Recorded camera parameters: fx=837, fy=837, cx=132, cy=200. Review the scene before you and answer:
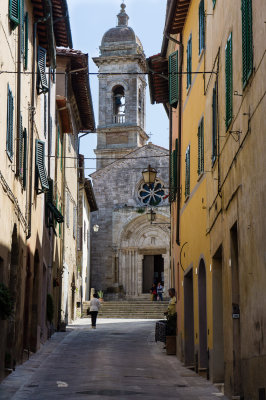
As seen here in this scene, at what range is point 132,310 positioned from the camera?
42.8m

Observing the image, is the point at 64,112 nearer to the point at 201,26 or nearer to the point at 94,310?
the point at 94,310

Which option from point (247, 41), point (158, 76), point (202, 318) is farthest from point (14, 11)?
point (158, 76)

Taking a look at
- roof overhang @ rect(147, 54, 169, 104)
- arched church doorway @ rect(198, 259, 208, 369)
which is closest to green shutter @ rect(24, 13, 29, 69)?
arched church doorway @ rect(198, 259, 208, 369)

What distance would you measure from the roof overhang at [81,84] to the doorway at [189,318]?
861cm

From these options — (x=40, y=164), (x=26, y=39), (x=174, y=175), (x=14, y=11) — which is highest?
(x=26, y=39)

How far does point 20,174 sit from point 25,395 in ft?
16.6

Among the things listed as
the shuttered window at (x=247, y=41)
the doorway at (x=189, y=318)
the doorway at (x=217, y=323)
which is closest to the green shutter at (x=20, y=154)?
the doorway at (x=217, y=323)

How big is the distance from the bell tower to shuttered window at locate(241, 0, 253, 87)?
152 feet

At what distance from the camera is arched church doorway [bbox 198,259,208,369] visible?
1622 centimetres

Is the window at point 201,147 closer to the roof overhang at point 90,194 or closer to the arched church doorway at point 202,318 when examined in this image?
the arched church doorway at point 202,318

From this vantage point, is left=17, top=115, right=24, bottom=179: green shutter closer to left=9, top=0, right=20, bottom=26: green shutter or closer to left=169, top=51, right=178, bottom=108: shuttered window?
left=9, top=0, right=20, bottom=26: green shutter

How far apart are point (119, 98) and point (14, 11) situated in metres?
46.3

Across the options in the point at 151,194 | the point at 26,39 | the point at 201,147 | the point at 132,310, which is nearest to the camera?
the point at 201,147

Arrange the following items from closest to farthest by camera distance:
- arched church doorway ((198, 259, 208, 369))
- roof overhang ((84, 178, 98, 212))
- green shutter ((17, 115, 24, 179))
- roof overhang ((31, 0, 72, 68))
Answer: green shutter ((17, 115, 24, 179)) → arched church doorway ((198, 259, 208, 369)) → roof overhang ((31, 0, 72, 68)) → roof overhang ((84, 178, 98, 212))
